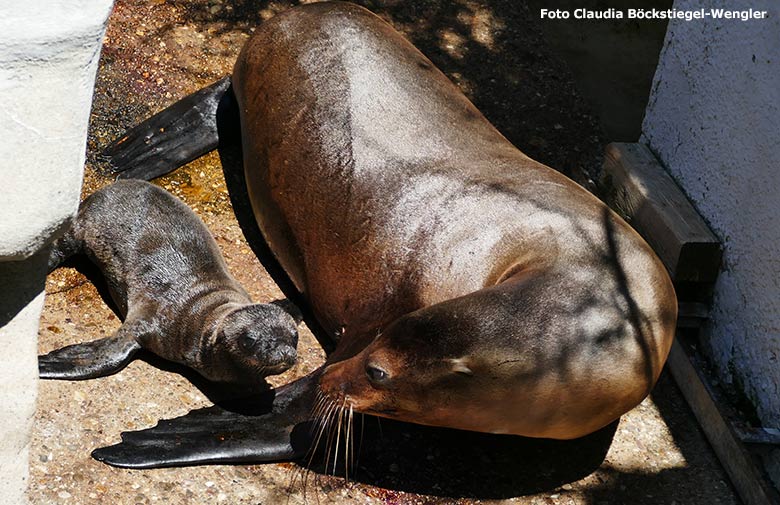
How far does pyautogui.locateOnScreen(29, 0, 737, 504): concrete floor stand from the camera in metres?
4.06

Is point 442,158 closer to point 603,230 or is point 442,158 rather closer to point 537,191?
point 537,191

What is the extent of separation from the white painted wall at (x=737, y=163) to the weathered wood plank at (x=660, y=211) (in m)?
0.07

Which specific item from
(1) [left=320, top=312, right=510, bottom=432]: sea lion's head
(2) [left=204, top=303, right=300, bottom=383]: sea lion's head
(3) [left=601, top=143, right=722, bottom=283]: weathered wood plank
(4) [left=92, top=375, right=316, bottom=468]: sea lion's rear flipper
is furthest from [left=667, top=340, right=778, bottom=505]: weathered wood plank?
(2) [left=204, top=303, right=300, bottom=383]: sea lion's head

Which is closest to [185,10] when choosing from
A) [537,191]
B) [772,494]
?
[537,191]

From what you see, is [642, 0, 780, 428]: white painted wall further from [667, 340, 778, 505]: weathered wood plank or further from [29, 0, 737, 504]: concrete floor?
[29, 0, 737, 504]: concrete floor

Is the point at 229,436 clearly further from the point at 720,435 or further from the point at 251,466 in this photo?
the point at 720,435

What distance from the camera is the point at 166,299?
4734 mm

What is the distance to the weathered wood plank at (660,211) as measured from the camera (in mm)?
5078

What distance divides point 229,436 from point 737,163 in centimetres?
251

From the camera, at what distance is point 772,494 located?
436cm

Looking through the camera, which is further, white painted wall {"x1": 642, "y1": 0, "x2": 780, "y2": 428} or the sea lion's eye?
white painted wall {"x1": 642, "y1": 0, "x2": 780, "y2": 428}

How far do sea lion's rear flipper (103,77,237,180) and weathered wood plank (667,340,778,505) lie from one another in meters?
2.58

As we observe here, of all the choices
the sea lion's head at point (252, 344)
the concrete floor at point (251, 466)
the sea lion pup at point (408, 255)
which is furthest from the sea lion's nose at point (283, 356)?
the concrete floor at point (251, 466)

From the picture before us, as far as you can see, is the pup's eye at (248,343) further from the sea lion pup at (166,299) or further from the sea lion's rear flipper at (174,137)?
the sea lion's rear flipper at (174,137)
